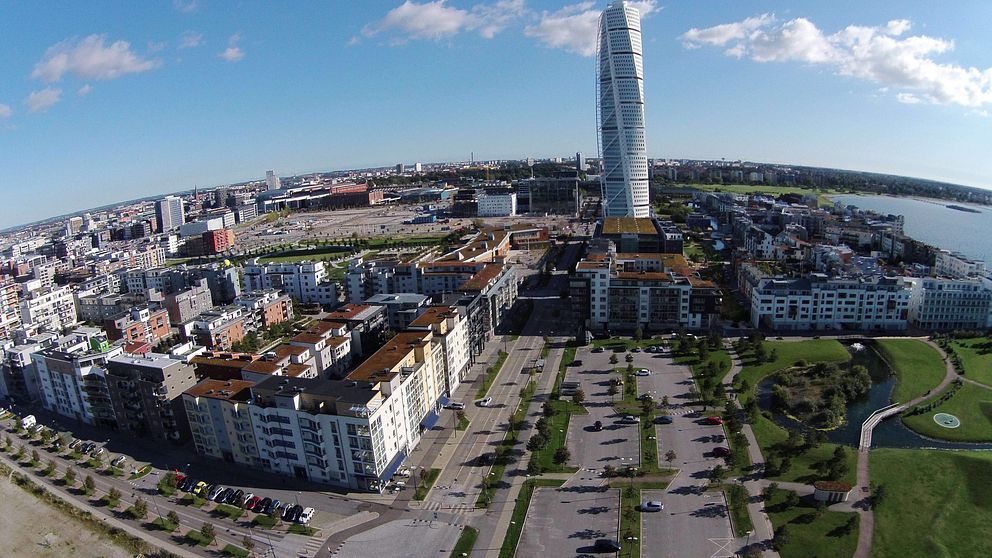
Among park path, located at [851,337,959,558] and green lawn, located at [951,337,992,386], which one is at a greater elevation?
green lawn, located at [951,337,992,386]

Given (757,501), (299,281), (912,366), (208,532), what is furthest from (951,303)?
(299,281)

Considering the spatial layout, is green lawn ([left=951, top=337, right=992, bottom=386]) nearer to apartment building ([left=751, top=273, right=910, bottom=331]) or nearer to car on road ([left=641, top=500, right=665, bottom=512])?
apartment building ([left=751, top=273, right=910, bottom=331])

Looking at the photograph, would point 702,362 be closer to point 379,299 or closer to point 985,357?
point 985,357

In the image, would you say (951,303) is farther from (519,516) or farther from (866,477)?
(519,516)

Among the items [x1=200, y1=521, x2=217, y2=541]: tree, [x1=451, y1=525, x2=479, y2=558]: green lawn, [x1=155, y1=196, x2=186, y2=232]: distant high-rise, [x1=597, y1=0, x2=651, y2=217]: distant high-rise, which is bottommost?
[x1=451, y1=525, x2=479, y2=558]: green lawn

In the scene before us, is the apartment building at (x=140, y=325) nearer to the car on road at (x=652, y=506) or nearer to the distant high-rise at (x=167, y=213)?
the car on road at (x=652, y=506)

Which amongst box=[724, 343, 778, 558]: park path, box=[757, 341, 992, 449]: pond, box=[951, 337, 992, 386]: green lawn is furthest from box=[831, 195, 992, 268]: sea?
box=[724, 343, 778, 558]: park path
